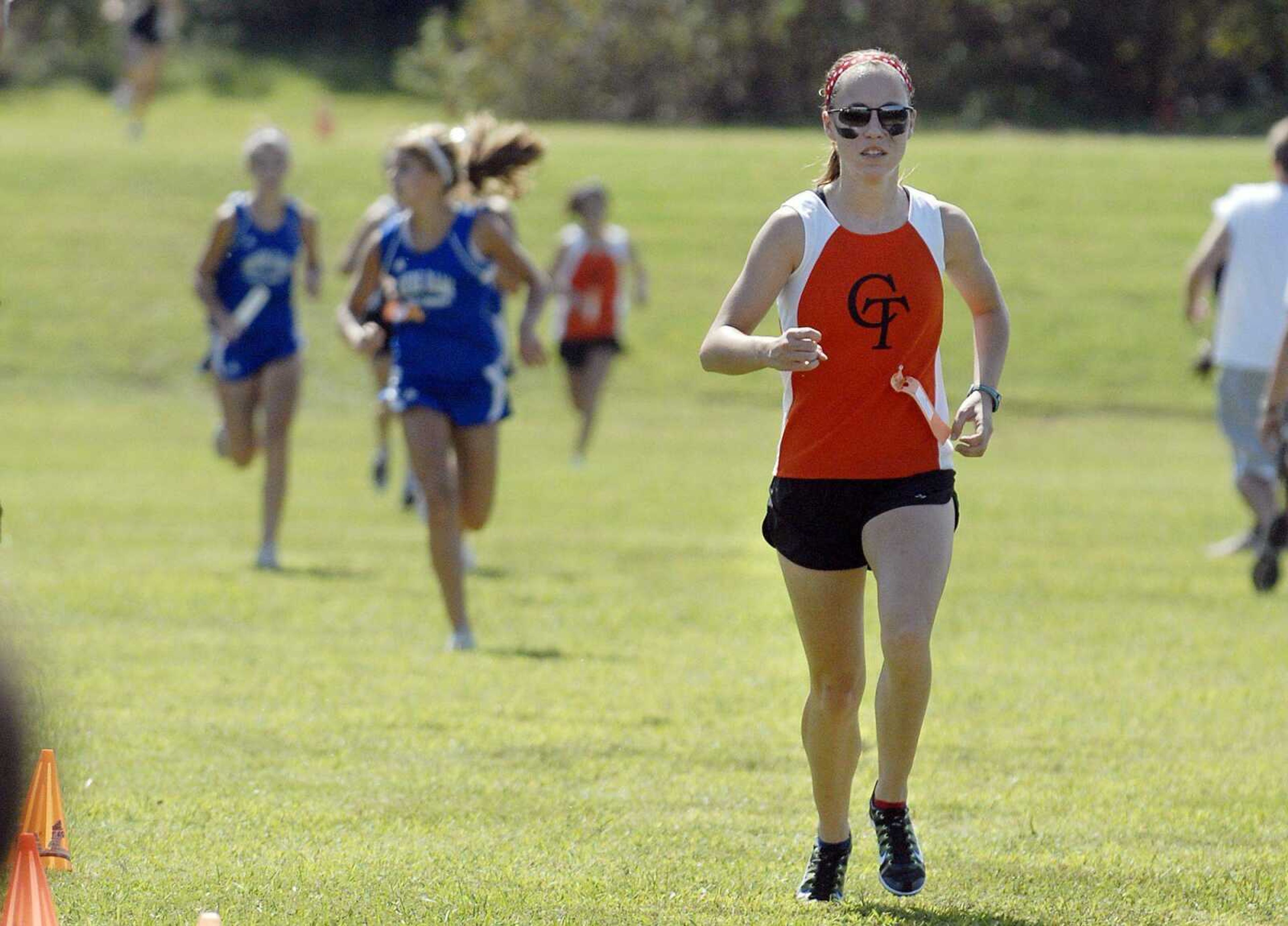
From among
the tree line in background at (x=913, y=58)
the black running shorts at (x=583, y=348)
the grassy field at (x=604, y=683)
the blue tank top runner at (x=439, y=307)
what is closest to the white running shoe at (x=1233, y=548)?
the grassy field at (x=604, y=683)

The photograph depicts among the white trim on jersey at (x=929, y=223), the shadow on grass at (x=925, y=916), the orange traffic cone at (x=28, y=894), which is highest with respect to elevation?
the white trim on jersey at (x=929, y=223)

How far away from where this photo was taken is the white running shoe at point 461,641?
384 inches

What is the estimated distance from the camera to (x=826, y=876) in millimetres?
5582

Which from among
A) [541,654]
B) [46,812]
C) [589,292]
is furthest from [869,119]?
[589,292]

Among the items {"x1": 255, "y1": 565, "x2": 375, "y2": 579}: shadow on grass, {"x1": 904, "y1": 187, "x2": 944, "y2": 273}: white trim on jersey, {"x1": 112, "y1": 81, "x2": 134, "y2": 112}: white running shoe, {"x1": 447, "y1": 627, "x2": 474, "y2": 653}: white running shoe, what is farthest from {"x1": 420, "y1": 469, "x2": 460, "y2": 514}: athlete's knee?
{"x1": 112, "y1": 81, "x2": 134, "y2": 112}: white running shoe

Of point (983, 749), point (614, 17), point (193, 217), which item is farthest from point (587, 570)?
point (614, 17)

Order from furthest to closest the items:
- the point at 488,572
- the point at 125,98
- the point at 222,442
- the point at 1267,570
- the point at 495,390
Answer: the point at 125,98, the point at 222,442, the point at 488,572, the point at 1267,570, the point at 495,390

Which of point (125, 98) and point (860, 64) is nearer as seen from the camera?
point (860, 64)

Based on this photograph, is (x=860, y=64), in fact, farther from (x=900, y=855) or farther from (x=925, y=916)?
(x=925, y=916)

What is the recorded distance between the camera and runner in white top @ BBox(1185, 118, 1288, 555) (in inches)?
473

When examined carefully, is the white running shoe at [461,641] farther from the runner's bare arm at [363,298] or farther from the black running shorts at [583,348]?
the black running shorts at [583,348]

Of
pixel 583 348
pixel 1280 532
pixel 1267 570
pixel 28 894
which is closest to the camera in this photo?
pixel 28 894

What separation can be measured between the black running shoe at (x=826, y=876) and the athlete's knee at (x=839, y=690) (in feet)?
1.10

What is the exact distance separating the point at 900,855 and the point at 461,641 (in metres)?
4.50
